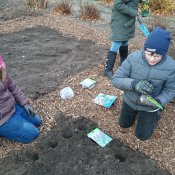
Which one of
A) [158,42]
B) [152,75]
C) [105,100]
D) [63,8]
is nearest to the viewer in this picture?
[158,42]

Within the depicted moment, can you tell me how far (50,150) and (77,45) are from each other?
2583 mm

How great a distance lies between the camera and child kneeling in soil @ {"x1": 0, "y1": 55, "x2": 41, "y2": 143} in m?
3.44

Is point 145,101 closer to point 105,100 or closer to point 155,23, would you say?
point 105,100

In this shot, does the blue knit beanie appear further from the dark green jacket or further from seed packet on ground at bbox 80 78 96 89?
seed packet on ground at bbox 80 78 96 89

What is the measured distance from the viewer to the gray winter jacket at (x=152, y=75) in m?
3.19

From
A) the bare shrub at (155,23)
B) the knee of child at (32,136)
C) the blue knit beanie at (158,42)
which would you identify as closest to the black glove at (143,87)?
the blue knit beanie at (158,42)

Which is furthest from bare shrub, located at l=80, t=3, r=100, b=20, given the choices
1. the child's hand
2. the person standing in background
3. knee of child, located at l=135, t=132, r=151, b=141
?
the child's hand

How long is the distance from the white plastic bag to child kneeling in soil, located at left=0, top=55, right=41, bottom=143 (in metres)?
0.66

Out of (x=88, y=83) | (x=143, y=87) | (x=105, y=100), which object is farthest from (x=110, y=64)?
(x=143, y=87)

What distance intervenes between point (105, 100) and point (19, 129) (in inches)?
46.4

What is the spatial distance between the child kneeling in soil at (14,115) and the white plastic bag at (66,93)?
0.66 m

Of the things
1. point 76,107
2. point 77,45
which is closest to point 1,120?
point 76,107

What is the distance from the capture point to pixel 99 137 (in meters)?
3.59

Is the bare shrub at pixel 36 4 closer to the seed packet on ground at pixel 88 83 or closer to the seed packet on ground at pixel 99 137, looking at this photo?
the seed packet on ground at pixel 88 83
